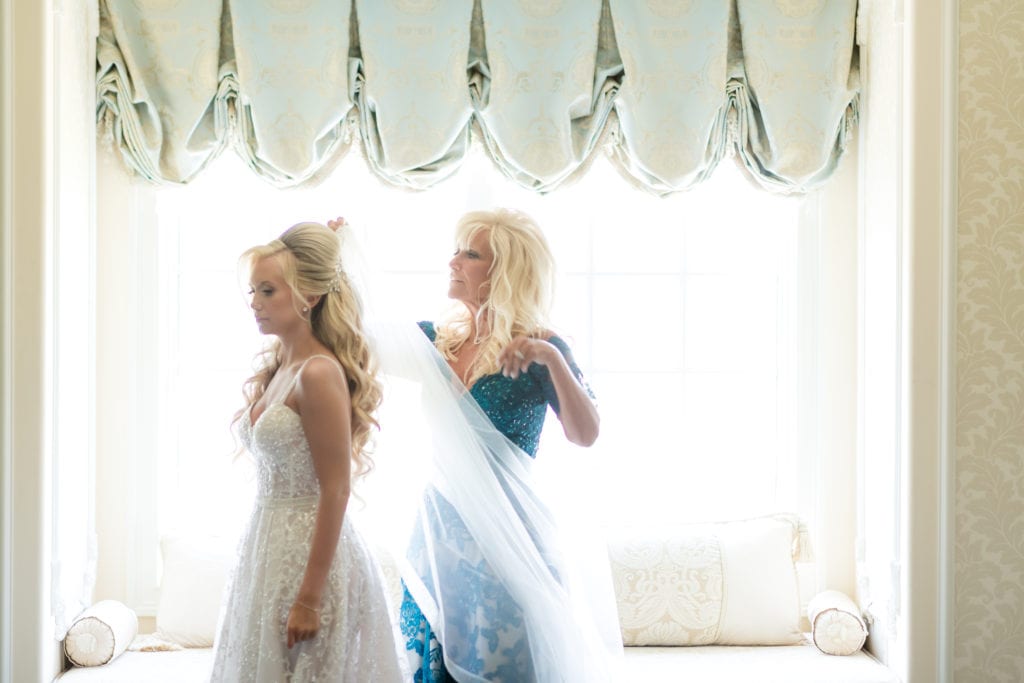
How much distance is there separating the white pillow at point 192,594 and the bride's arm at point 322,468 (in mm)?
1288

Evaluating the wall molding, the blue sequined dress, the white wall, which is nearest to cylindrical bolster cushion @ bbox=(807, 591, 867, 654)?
the wall molding

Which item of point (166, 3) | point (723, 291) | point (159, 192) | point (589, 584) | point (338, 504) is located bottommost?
point (589, 584)

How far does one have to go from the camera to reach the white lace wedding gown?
7.28 ft

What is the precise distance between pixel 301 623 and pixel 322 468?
32 centimetres

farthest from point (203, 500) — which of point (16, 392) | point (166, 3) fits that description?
point (166, 3)

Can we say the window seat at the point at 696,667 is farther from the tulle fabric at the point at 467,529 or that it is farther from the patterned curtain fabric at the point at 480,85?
the patterned curtain fabric at the point at 480,85

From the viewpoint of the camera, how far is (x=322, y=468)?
2.24 metres

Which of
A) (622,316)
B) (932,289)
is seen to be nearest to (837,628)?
(932,289)

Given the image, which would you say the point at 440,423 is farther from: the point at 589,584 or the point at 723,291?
the point at 723,291

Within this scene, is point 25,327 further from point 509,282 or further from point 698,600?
point 698,600

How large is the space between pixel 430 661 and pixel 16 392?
4.62ft

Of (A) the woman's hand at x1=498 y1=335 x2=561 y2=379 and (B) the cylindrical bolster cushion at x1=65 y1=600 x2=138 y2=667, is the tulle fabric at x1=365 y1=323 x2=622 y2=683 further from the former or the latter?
(B) the cylindrical bolster cushion at x1=65 y1=600 x2=138 y2=667

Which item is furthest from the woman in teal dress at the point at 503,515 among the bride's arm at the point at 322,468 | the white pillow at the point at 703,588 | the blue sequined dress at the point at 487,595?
the white pillow at the point at 703,588

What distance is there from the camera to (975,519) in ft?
10.2
